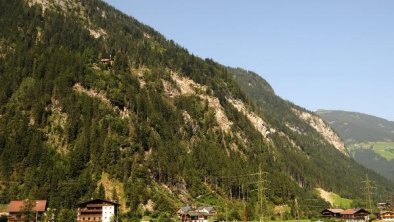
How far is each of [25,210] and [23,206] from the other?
8.60 feet

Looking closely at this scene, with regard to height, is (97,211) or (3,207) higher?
(3,207)

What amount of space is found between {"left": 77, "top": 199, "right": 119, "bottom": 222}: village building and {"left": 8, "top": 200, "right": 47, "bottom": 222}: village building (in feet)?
47.6

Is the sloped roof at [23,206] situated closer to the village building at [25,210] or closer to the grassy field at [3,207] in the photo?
the village building at [25,210]

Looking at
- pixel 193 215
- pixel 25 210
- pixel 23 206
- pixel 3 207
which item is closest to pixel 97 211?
pixel 25 210

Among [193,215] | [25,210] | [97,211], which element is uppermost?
[25,210]

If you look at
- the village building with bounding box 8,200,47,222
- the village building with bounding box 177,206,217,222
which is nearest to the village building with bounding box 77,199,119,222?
the village building with bounding box 8,200,47,222

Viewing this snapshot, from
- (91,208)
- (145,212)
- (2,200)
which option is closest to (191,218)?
(145,212)

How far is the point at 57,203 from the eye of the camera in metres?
184

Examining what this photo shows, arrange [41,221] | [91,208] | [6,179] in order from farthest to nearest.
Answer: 1. [6,179]
2. [91,208]
3. [41,221]

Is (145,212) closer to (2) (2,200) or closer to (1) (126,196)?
(1) (126,196)

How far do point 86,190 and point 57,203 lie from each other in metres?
15.0

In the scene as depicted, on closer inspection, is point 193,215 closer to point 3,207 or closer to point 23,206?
point 23,206

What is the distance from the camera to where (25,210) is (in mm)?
162250

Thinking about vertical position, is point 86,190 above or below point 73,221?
above
